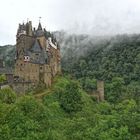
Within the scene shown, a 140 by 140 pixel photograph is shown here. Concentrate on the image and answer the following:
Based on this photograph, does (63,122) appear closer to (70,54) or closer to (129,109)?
(129,109)

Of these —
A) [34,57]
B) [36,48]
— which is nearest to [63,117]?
[34,57]

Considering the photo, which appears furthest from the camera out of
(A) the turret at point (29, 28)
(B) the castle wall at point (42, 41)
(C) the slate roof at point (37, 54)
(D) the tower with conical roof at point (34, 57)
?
(B) the castle wall at point (42, 41)

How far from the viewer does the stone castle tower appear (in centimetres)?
7762

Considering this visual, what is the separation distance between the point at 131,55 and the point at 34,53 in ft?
159

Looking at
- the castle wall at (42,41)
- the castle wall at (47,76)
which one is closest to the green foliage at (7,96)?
the castle wall at (47,76)

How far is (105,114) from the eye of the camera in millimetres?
78125

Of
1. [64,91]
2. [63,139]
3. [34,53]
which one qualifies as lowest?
[63,139]

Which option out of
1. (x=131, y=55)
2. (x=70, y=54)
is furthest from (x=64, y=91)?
(x=70, y=54)

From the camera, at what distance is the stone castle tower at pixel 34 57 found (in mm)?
77625

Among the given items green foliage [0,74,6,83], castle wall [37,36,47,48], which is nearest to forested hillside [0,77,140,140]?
green foliage [0,74,6,83]

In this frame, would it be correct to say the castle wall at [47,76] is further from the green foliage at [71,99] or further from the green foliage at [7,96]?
the green foliage at [7,96]

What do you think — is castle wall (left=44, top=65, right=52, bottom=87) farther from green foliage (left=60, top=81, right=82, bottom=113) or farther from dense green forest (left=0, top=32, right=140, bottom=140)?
green foliage (left=60, top=81, right=82, bottom=113)

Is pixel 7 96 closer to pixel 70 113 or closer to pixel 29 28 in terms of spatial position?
pixel 70 113

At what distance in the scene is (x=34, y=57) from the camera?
7912 cm
